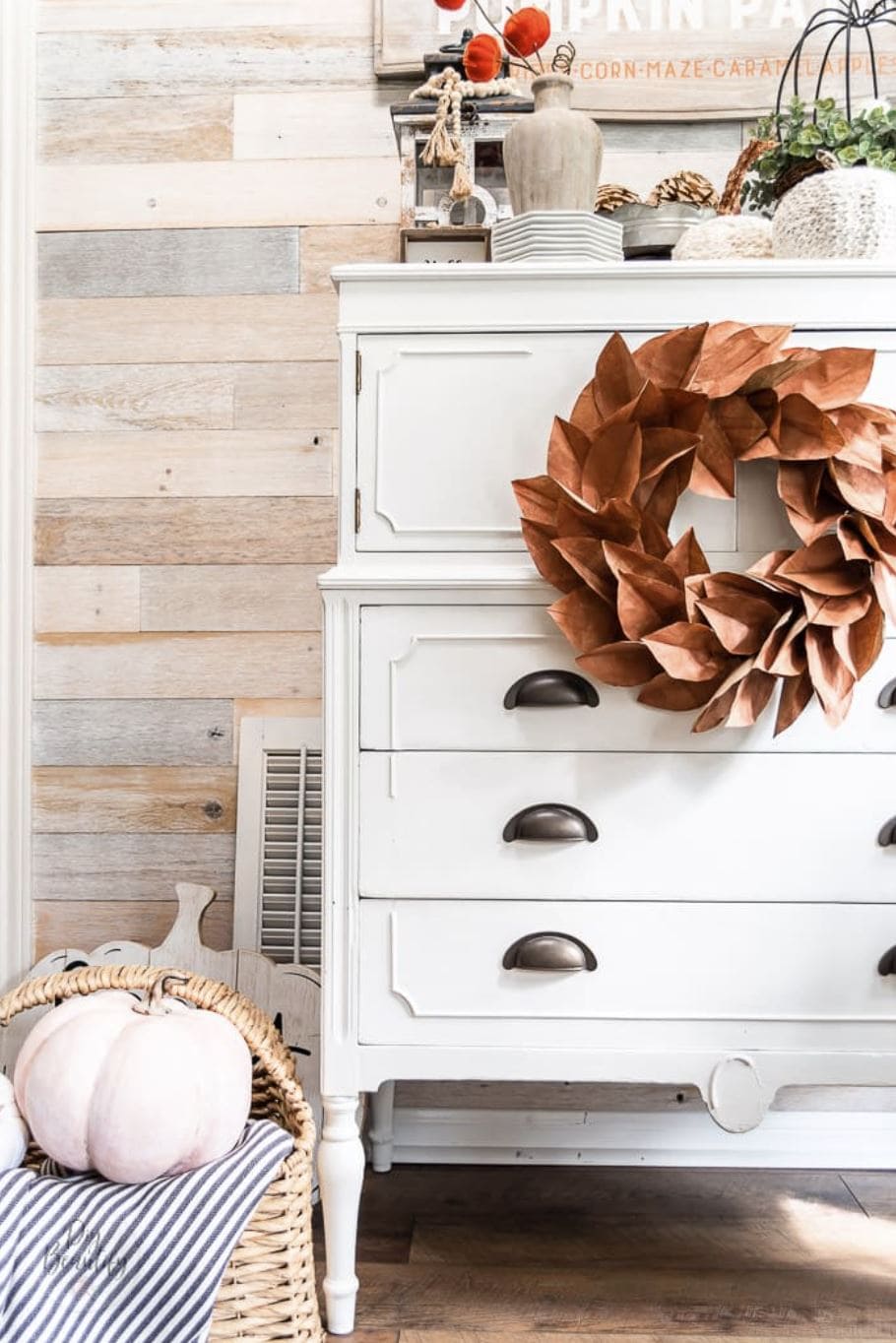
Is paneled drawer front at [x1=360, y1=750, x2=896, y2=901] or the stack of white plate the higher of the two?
the stack of white plate

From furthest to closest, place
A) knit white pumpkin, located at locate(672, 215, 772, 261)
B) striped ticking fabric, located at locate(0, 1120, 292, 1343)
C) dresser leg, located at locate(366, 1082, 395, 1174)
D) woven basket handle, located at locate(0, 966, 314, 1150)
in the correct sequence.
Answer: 1. dresser leg, located at locate(366, 1082, 395, 1174)
2. knit white pumpkin, located at locate(672, 215, 772, 261)
3. woven basket handle, located at locate(0, 966, 314, 1150)
4. striped ticking fabric, located at locate(0, 1120, 292, 1343)

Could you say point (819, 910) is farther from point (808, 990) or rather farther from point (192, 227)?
point (192, 227)

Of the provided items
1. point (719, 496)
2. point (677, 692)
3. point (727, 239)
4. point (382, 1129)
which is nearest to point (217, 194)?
point (727, 239)

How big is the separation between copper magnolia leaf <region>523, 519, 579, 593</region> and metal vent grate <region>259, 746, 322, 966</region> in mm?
675

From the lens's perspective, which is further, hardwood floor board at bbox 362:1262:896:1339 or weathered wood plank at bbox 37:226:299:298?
weathered wood plank at bbox 37:226:299:298

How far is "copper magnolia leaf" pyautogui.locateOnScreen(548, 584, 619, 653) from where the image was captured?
3.94ft

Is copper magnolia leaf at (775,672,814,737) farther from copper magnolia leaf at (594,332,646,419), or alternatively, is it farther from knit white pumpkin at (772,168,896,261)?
knit white pumpkin at (772,168,896,261)

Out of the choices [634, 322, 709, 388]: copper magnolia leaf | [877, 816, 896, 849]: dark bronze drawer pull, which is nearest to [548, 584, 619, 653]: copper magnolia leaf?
[634, 322, 709, 388]: copper magnolia leaf

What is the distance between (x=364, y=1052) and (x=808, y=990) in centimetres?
49

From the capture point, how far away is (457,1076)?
1.25 meters

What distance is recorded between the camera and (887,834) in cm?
124

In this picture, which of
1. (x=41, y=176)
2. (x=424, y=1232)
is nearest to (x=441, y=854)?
(x=424, y=1232)

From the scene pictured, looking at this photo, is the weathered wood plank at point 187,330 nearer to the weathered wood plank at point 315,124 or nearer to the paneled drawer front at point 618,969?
the weathered wood plank at point 315,124

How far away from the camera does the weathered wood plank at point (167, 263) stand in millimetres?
1810
